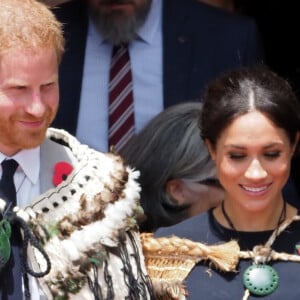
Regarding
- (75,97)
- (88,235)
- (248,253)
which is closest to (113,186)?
(88,235)

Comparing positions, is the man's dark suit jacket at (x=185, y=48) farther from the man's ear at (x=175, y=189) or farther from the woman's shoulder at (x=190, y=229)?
the woman's shoulder at (x=190, y=229)

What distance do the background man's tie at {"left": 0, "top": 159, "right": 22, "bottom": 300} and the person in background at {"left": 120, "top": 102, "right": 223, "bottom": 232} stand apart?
1.87 feet

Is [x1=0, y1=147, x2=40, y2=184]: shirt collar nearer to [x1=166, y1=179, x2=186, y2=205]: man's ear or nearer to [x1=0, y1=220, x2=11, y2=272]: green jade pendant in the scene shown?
[x1=0, y1=220, x2=11, y2=272]: green jade pendant

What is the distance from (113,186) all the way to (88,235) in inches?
5.6

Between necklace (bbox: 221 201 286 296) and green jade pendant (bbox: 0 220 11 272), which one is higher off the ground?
green jade pendant (bbox: 0 220 11 272)

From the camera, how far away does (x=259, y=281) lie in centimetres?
291

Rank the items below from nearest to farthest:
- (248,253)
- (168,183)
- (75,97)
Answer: (248,253), (168,183), (75,97)

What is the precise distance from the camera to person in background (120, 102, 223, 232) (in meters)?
3.39

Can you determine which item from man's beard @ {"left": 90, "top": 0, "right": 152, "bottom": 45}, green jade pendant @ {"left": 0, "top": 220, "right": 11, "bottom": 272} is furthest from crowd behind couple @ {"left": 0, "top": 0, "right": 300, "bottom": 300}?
man's beard @ {"left": 90, "top": 0, "right": 152, "bottom": 45}

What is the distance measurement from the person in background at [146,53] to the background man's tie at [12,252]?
1061 millimetres

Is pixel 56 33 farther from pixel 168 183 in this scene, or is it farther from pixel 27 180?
pixel 168 183

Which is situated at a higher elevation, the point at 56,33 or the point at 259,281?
the point at 56,33

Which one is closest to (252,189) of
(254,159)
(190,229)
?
(254,159)

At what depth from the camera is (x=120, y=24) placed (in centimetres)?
399
